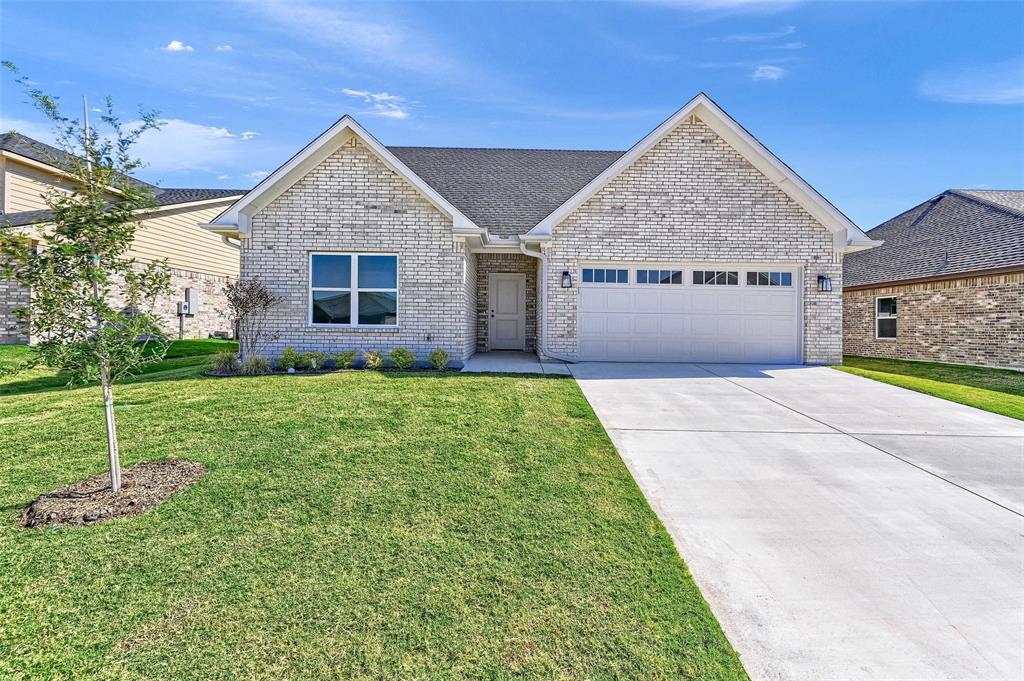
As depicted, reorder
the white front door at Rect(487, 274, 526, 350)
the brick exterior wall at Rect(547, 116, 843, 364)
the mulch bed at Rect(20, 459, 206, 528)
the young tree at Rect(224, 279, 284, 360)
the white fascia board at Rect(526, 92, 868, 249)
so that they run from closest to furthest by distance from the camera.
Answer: the mulch bed at Rect(20, 459, 206, 528) → the young tree at Rect(224, 279, 284, 360) → the white fascia board at Rect(526, 92, 868, 249) → the brick exterior wall at Rect(547, 116, 843, 364) → the white front door at Rect(487, 274, 526, 350)

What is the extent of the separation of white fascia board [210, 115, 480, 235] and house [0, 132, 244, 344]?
4.34 metres

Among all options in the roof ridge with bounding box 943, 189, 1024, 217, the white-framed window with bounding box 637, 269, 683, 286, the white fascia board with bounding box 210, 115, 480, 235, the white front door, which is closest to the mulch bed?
the white fascia board with bounding box 210, 115, 480, 235

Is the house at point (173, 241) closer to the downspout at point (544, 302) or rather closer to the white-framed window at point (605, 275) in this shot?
the downspout at point (544, 302)

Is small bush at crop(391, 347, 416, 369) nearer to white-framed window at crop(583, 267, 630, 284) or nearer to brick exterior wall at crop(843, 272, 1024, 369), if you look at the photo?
white-framed window at crop(583, 267, 630, 284)

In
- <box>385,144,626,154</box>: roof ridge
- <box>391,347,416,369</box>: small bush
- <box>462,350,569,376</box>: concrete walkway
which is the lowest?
<box>462,350,569,376</box>: concrete walkway

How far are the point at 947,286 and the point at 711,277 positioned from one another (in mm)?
7985

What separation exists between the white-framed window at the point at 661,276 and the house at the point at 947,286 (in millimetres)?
8568

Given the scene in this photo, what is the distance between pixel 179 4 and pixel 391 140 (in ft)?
26.4

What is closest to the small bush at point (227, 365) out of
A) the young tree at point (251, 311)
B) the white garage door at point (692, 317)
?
the young tree at point (251, 311)

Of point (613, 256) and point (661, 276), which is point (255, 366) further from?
point (661, 276)

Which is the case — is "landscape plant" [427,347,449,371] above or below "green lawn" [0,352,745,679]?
above

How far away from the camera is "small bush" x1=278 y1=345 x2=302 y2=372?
1002 cm

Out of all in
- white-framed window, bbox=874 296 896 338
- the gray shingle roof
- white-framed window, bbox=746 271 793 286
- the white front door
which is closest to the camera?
white-framed window, bbox=746 271 793 286

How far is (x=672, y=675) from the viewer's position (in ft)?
7.50
